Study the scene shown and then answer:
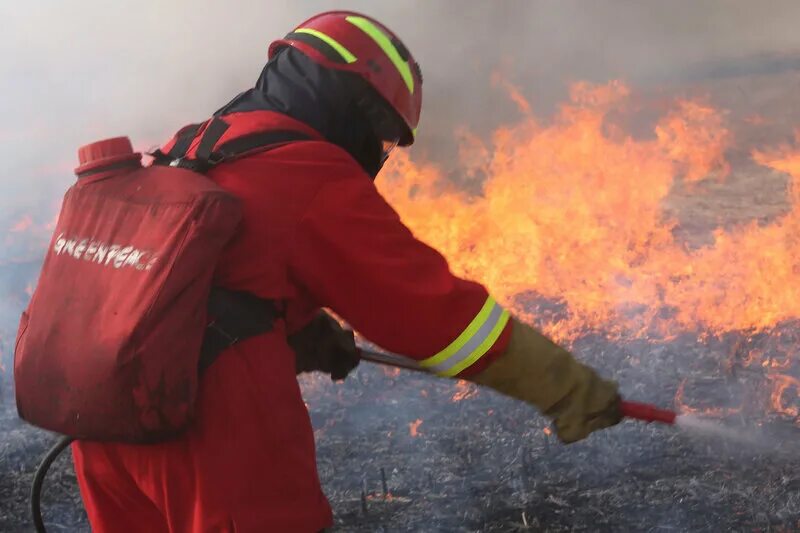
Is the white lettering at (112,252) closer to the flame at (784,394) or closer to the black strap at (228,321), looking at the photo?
the black strap at (228,321)

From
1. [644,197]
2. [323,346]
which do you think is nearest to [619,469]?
[644,197]

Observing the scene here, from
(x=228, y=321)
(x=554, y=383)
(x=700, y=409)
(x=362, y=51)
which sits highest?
(x=362, y=51)

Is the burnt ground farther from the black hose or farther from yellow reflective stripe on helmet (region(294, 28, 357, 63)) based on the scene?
yellow reflective stripe on helmet (region(294, 28, 357, 63))

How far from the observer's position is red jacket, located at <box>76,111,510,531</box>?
74.3 inches

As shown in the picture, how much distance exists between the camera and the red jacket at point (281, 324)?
189cm

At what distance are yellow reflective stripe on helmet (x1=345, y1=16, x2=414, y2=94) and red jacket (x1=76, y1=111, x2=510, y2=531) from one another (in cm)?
45

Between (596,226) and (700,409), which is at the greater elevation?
(596,226)

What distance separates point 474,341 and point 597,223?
3.22 m

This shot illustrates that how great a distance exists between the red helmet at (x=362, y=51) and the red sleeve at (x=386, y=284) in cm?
38

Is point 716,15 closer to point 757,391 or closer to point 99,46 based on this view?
point 757,391

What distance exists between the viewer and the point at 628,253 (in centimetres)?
496

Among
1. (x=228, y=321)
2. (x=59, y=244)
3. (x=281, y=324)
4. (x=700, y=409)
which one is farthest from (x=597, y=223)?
(x=59, y=244)

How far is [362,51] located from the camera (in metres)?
2.23

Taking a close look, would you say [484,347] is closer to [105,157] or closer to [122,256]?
[122,256]
